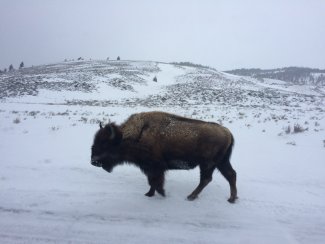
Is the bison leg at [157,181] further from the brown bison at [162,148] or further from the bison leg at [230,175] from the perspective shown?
the bison leg at [230,175]

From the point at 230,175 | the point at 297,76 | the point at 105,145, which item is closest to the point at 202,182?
the point at 230,175

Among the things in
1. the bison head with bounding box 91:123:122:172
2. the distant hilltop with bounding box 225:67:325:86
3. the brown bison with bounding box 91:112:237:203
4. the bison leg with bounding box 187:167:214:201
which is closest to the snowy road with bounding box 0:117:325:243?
the bison leg with bounding box 187:167:214:201

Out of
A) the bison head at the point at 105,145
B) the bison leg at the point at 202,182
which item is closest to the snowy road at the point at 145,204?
the bison leg at the point at 202,182

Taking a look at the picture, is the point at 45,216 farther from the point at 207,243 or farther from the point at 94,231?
the point at 207,243

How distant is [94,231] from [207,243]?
157cm

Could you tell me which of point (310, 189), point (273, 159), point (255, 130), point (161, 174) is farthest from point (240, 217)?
point (255, 130)

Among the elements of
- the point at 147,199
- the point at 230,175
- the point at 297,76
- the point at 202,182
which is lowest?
the point at 147,199

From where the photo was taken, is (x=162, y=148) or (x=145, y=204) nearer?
(x=145, y=204)

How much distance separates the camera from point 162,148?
18.5ft

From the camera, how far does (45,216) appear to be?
4742 millimetres

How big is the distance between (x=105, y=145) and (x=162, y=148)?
1.01 metres

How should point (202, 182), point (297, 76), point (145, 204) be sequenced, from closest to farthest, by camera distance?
point (145, 204) → point (202, 182) → point (297, 76)

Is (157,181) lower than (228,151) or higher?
lower

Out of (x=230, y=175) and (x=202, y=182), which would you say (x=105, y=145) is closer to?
(x=202, y=182)
